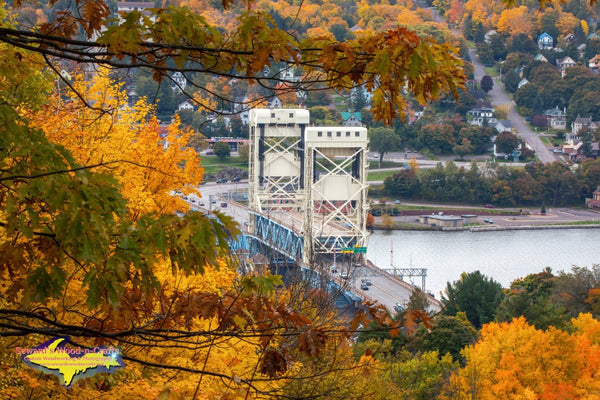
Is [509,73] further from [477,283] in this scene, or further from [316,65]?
[316,65]

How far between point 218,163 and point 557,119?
2382cm

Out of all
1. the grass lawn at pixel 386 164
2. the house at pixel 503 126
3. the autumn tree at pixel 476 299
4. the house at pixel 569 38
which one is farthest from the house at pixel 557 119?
the autumn tree at pixel 476 299

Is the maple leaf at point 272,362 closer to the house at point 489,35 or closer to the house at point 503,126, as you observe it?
the house at point 503,126

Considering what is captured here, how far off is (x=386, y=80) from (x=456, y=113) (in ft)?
194

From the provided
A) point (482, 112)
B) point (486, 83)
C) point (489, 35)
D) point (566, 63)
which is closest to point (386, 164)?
point (482, 112)

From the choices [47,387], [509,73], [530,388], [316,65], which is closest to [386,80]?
[316,65]

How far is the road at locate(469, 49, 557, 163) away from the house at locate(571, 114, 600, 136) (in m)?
2.11

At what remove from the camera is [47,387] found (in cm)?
412

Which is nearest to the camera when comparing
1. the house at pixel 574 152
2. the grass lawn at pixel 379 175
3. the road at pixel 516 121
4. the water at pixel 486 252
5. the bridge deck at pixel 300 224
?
the bridge deck at pixel 300 224

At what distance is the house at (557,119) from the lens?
63406mm

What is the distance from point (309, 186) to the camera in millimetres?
27062

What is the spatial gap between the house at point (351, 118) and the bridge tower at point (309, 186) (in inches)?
839

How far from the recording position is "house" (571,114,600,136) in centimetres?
6036

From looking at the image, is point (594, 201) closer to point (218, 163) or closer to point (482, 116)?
point (482, 116)
